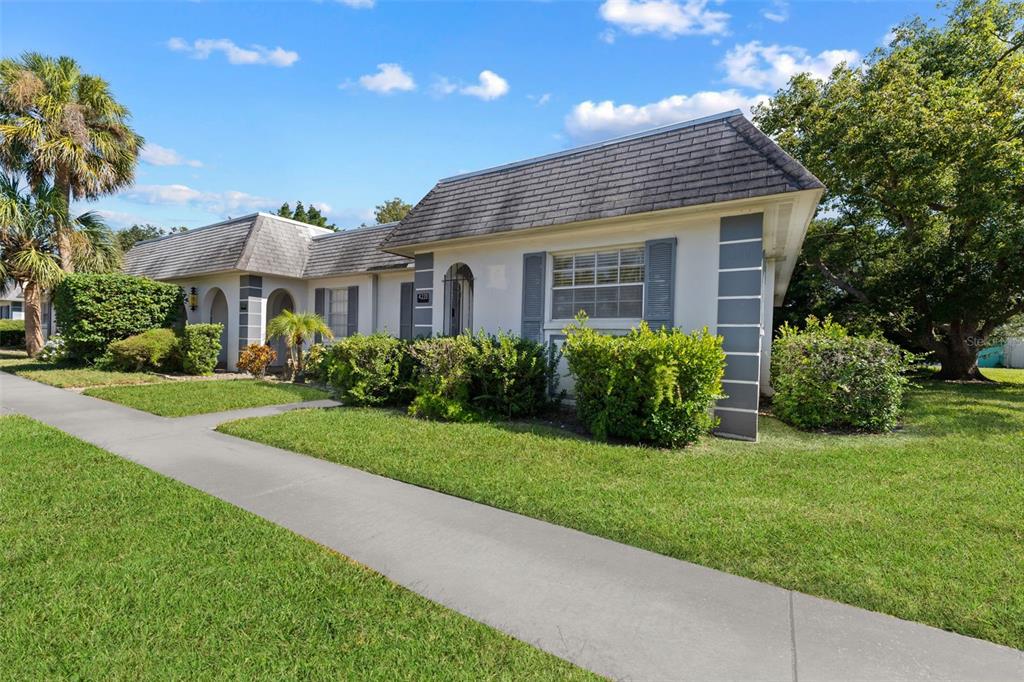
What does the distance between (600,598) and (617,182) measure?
7294 mm

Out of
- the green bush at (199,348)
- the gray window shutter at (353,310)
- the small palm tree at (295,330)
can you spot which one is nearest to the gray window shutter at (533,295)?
the small palm tree at (295,330)

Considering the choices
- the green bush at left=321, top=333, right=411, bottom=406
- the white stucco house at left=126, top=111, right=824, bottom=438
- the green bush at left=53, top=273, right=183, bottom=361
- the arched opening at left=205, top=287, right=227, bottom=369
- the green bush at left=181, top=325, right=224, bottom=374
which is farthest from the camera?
the arched opening at left=205, top=287, right=227, bottom=369

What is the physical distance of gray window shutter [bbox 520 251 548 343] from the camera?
9.52m

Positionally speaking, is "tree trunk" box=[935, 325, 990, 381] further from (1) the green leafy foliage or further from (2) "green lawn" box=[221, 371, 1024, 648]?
(1) the green leafy foliage

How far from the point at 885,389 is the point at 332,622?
8.67 meters

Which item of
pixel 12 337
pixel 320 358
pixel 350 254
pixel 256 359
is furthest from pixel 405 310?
pixel 12 337

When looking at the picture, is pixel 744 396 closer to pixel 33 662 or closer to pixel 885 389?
pixel 885 389

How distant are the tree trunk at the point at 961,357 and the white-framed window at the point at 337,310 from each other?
68.8 feet

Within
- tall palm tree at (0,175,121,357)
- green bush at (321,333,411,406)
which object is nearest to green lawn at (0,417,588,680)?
green bush at (321,333,411,406)

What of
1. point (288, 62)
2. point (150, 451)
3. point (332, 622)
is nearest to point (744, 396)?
point (332, 622)

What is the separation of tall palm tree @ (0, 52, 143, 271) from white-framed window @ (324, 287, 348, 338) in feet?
27.7

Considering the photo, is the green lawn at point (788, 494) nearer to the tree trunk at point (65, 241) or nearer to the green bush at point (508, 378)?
the green bush at point (508, 378)

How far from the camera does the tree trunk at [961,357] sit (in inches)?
679

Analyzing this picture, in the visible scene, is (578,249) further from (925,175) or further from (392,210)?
(392,210)
